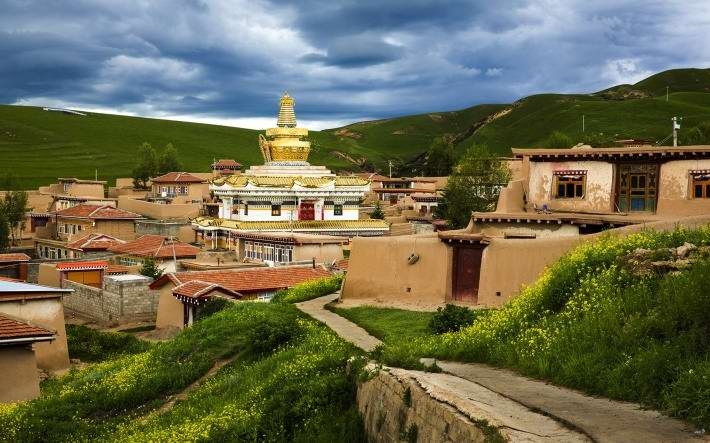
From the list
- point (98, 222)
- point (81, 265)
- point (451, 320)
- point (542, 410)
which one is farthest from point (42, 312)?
point (98, 222)

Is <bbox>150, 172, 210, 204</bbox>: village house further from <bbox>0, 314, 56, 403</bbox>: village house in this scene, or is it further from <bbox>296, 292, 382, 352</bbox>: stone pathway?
<bbox>0, 314, 56, 403</bbox>: village house

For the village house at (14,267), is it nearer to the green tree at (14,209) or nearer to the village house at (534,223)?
the green tree at (14,209)

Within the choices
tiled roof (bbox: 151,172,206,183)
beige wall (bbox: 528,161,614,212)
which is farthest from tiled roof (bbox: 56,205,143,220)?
beige wall (bbox: 528,161,614,212)

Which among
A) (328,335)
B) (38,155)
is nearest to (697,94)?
(38,155)

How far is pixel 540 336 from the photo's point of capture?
47.9ft

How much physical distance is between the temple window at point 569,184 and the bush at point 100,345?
16.5 meters

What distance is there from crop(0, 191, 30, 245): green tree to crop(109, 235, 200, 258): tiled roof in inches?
795

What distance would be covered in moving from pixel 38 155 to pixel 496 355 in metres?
146

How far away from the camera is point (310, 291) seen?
28.4 metres

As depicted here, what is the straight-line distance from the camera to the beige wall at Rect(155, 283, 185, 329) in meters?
33.0

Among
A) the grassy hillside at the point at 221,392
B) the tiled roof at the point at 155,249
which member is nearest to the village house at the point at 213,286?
the grassy hillside at the point at 221,392

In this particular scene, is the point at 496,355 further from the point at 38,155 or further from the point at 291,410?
the point at 38,155

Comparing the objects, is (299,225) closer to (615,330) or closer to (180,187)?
(180,187)

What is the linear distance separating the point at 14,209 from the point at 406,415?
66482 millimetres
